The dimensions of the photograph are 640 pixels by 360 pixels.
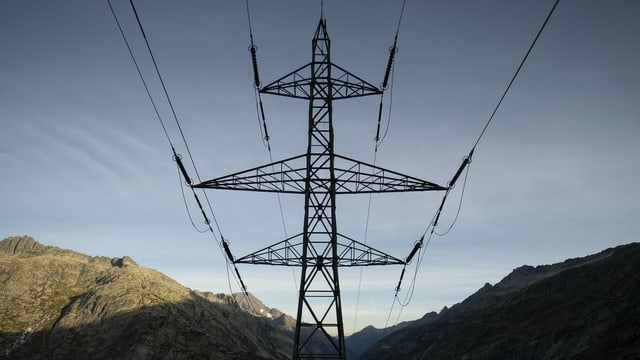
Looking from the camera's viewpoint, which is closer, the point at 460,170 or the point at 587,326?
the point at 460,170

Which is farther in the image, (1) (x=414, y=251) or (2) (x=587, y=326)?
(2) (x=587, y=326)

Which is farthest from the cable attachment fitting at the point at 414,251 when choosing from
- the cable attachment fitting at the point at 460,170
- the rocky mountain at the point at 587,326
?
the rocky mountain at the point at 587,326

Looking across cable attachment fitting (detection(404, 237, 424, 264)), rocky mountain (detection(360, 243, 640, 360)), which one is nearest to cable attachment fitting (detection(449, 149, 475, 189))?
cable attachment fitting (detection(404, 237, 424, 264))

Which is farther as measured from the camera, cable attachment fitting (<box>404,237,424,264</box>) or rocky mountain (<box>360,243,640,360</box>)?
rocky mountain (<box>360,243,640,360</box>)

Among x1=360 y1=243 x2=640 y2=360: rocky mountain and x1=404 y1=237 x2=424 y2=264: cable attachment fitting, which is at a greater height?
x1=360 y1=243 x2=640 y2=360: rocky mountain

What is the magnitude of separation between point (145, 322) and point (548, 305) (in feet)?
554

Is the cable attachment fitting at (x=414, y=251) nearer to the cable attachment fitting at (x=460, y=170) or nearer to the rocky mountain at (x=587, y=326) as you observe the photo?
the cable attachment fitting at (x=460, y=170)

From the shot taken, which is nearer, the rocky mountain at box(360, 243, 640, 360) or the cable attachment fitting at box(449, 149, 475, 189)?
the cable attachment fitting at box(449, 149, 475, 189)

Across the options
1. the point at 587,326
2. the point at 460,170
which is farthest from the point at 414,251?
the point at 587,326

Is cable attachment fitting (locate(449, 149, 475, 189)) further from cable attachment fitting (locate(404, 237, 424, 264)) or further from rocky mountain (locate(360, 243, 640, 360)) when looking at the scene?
rocky mountain (locate(360, 243, 640, 360))

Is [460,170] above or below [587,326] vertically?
below

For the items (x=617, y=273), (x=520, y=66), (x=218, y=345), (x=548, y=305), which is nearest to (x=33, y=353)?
(x=218, y=345)

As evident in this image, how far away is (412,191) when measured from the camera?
70.9 feet

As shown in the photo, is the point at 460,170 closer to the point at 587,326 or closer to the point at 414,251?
the point at 414,251
